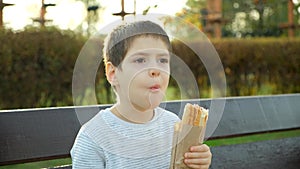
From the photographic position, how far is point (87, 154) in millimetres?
1709

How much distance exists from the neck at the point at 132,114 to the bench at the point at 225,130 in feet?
0.37

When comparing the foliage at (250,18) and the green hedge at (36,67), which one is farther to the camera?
the foliage at (250,18)

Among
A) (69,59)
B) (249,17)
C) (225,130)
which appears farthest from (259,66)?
(249,17)

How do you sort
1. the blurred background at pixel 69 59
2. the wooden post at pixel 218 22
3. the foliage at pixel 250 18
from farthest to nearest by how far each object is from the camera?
the foliage at pixel 250 18 → the wooden post at pixel 218 22 → the blurred background at pixel 69 59

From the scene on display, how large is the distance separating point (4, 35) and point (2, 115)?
3930mm

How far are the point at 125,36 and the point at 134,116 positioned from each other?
25cm

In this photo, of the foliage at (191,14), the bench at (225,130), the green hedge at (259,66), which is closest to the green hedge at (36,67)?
the foliage at (191,14)

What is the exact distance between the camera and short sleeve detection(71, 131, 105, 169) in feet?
5.61

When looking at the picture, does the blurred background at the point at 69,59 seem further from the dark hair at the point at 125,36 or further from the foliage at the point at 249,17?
the foliage at the point at 249,17

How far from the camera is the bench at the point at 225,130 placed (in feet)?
6.27

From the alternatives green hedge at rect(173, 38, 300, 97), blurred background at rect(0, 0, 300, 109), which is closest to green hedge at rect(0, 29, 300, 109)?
blurred background at rect(0, 0, 300, 109)

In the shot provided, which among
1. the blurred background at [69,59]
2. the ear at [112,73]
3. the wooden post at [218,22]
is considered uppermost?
the ear at [112,73]

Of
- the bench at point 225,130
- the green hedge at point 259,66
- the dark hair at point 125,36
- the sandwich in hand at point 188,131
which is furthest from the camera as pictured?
the green hedge at point 259,66

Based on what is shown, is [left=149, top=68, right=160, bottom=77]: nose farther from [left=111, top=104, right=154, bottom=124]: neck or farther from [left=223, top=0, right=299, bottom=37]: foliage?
[left=223, top=0, right=299, bottom=37]: foliage
